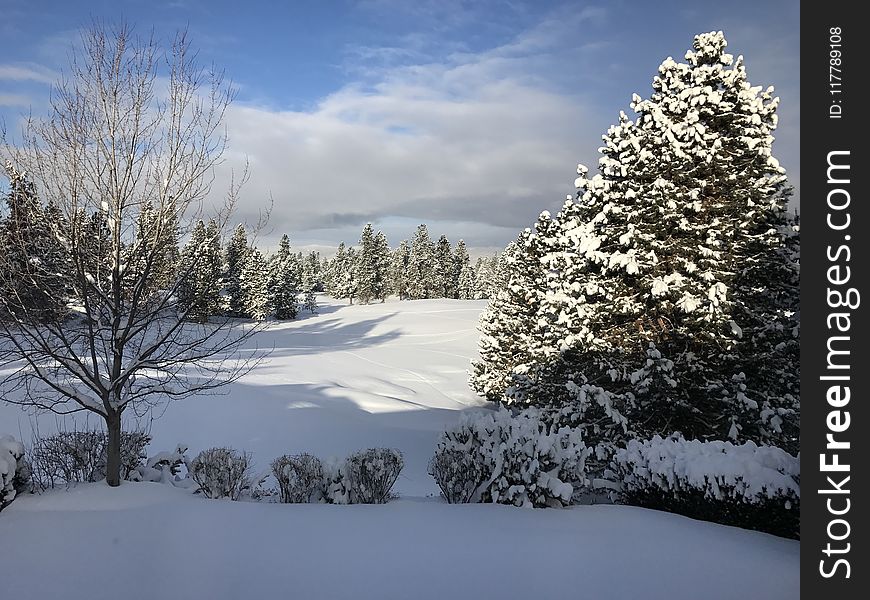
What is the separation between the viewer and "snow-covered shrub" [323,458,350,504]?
5812 mm

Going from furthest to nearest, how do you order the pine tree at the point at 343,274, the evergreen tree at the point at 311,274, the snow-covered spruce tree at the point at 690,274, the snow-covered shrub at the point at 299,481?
the evergreen tree at the point at 311,274 < the pine tree at the point at 343,274 < the snow-covered spruce tree at the point at 690,274 < the snow-covered shrub at the point at 299,481

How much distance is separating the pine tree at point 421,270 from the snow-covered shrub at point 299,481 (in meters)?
62.5

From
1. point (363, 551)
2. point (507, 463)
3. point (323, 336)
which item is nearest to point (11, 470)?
point (363, 551)

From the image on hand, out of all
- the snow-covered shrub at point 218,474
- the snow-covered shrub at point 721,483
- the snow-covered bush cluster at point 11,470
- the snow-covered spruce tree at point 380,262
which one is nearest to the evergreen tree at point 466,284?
the snow-covered spruce tree at point 380,262

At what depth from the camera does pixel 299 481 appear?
238 inches

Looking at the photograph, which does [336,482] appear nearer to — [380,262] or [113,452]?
[113,452]

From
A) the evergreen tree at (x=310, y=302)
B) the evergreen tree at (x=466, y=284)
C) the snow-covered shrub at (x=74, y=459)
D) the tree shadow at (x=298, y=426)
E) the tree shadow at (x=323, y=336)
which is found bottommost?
the tree shadow at (x=298, y=426)

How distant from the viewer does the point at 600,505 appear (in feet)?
20.0

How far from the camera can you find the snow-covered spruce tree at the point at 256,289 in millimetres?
43531

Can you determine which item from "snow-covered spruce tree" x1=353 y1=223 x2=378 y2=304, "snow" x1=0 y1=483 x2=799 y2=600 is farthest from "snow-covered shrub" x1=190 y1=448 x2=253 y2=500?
"snow-covered spruce tree" x1=353 y1=223 x2=378 y2=304

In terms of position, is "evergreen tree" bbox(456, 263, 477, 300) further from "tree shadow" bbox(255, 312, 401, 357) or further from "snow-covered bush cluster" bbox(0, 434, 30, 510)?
"snow-covered bush cluster" bbox(0, 434, 30, 510)

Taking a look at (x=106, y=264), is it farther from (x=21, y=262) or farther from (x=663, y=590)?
(x=663, y=590)

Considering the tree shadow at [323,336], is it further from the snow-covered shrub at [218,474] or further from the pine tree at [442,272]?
the pine tree at [442,272]

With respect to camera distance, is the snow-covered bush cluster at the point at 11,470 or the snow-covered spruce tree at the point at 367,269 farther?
the snow-covered spruce tree at the point at 367,269
